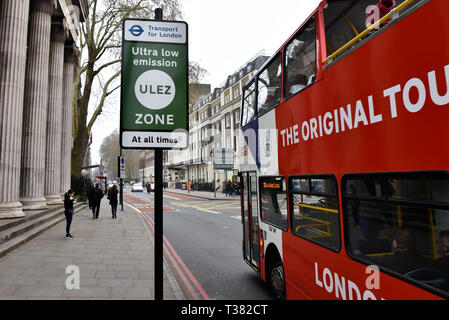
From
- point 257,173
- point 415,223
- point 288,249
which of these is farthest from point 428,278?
point 257,173

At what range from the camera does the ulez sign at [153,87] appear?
2.23 metres

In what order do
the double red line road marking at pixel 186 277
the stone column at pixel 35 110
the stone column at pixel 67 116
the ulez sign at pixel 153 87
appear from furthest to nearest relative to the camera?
the stone column at pixel 67 116 → the stone column at pixel 35 110 → the double red line road marking at pixel 186 277 → the ulez sign at pixel 153 87

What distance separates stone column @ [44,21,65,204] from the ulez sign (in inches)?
586

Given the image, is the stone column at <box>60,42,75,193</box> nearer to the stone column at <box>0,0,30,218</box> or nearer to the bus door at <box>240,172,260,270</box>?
the stone column at <box>0,0,30,218</box>

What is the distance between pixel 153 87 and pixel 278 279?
3522mm

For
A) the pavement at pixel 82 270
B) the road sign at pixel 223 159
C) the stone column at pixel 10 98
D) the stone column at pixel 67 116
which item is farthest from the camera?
the road sign at pixel 223 159

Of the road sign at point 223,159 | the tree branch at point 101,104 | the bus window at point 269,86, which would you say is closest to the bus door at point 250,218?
the bus window at point 269,86

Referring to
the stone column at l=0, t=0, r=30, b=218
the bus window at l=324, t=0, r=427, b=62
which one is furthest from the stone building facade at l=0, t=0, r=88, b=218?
the bus window at l=324, t=0, r=427, b=62

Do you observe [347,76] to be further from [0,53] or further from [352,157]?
[0,53]

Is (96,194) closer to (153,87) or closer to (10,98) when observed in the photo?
(10,98)

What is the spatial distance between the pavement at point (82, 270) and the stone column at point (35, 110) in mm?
3246

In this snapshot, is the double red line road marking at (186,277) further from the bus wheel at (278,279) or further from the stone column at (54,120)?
the stone column at (54,120)

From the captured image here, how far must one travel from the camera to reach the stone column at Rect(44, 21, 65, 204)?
A: 49.7 feet

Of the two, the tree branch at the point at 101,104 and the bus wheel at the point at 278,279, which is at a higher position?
the tree branch at the point at 101,104
